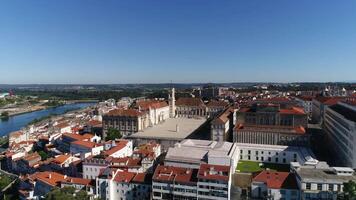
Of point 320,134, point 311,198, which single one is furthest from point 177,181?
point 320,134

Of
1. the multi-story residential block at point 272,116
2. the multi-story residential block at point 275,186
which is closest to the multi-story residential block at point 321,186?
the multi-story residential block at point 275,186

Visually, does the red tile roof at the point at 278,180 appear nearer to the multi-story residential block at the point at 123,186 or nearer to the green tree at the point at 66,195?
the multi-story residential block at the point at 123,186

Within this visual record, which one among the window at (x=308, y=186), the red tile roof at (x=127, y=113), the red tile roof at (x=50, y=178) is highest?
the red tile roof at (x=127, y=113)

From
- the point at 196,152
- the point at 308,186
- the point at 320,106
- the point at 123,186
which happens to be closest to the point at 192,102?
the point at 320,106

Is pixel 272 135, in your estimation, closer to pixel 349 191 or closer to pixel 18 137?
pixel 349 191

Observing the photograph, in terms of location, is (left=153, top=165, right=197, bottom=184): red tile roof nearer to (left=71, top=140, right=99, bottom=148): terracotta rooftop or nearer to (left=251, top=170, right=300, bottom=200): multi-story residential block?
(left=251, top=170, right=300, bottom=200): multi-story residential block

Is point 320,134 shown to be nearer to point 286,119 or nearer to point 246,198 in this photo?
point 286,119

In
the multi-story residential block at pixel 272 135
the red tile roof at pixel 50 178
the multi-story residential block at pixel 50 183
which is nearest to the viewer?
the multi-story residential block at pixel 50 183
